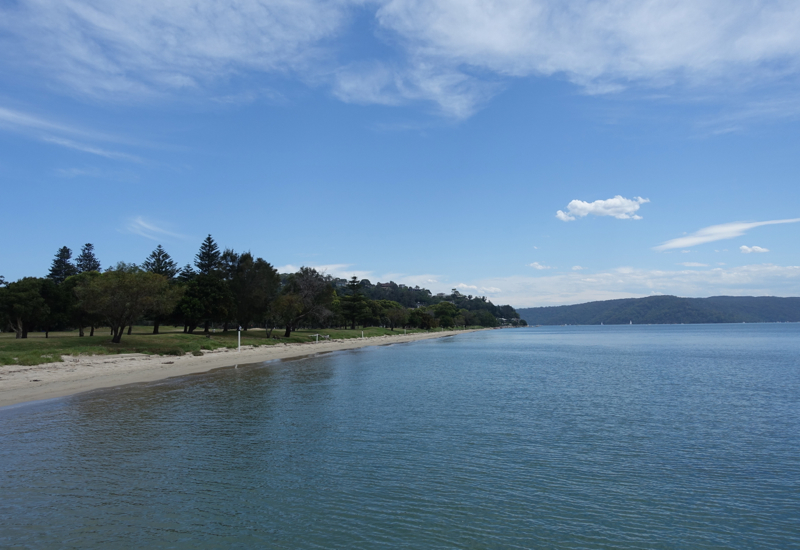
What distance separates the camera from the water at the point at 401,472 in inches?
346

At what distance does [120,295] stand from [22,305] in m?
15.0

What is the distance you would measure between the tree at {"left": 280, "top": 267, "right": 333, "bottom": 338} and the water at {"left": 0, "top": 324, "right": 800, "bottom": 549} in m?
56.4

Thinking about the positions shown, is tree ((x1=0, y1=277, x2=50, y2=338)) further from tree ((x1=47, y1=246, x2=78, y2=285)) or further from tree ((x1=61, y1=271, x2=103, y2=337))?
tree ((x1=47, y1=246, x2=78, y2=285))

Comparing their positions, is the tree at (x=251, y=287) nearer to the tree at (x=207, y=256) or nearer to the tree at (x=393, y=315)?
the tree at (x=207, y=256)

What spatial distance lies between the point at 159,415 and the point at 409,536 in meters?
14.6

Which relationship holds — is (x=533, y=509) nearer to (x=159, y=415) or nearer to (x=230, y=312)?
(x=159, y=415)

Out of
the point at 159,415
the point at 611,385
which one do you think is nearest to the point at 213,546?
the point at 159,415

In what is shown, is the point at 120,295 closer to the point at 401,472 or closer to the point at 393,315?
the point at 401,472

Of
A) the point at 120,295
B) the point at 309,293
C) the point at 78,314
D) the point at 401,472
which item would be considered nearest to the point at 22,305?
the point at 78,314

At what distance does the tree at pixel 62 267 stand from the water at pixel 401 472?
95393 mm

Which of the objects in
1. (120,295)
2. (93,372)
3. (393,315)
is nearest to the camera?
(93,372)

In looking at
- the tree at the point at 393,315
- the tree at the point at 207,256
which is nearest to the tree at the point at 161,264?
the tree at the point at 207,256

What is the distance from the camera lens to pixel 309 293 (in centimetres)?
8125

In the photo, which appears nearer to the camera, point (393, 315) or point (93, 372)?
point (93, 372)
